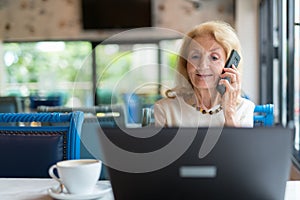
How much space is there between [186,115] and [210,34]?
34cm

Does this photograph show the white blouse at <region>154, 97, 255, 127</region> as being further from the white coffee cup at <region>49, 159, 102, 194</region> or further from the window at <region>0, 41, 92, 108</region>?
the window at <region>0, 41, 92, 108</region>

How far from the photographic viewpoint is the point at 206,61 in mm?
1805

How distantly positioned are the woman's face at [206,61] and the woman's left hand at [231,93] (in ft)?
0.17

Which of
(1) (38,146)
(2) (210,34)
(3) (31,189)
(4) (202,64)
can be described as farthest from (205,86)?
(3) (31,189)

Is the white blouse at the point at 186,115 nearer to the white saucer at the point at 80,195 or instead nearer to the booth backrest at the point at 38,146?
the booth backrest at the point at 38,146

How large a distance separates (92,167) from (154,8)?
5.60 m

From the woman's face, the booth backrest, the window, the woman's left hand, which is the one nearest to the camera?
the booth backrest

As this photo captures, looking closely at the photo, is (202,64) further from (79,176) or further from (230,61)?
(79,176)

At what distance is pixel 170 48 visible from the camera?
6504mm

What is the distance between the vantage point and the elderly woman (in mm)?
1756

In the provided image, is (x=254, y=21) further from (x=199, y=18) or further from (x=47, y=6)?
(x=47, y=6)

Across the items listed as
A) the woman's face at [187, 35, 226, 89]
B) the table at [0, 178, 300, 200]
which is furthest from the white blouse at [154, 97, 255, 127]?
the table at [0, 178, 300, 200]

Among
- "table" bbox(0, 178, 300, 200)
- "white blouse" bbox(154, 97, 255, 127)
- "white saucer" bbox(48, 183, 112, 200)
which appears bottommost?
"table" bbox(0, 178, 300, 200)

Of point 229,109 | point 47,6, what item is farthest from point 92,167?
point 47,6
